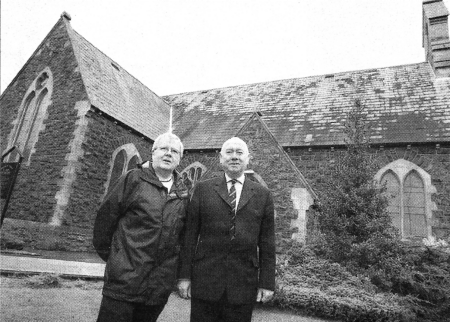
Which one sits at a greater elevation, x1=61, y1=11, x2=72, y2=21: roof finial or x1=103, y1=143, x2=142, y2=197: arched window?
x1=61, y1=11, x2=72, y2=21: roof finial

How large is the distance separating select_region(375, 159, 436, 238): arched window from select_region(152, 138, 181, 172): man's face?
10.0 meters

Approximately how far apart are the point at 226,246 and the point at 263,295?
55 cm

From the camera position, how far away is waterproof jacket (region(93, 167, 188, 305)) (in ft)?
7.98

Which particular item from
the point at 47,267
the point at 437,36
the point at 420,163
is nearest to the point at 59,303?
the point at 47,267

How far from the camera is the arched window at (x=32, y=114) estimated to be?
12883 millimetres

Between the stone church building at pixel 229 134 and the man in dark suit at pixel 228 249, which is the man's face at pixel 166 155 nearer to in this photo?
the man in dark suit at pixel 228 249

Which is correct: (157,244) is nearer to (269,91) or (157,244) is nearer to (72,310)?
(72,310)

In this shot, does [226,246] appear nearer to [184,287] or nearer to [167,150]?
[184,287]

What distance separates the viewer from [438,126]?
37.3 feet

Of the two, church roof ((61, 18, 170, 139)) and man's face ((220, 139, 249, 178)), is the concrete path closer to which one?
man's face ((220, 139, 249, 178))

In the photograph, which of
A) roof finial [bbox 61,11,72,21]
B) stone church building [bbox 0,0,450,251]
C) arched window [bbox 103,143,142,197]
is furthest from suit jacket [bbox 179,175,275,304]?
roof finial [bbox 61,11,72,21]

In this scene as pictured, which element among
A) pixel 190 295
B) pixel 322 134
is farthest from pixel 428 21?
pixel 190 295

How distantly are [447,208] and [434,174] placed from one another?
3.92ft

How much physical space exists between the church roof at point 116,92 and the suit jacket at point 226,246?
10.5 m
